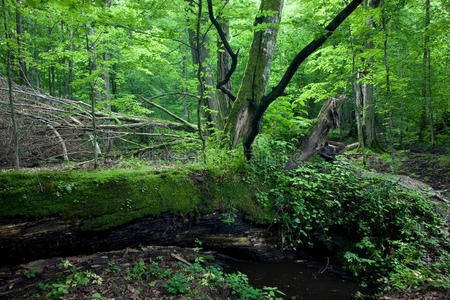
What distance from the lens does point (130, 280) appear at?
2.62 m

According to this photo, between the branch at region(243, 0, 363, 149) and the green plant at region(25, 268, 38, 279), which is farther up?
the branch at region(243, 0, 363, 149)

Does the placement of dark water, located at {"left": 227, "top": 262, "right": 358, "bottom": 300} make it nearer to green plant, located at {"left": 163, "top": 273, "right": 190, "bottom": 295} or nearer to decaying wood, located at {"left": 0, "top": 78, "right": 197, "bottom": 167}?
green plant, located at {"left": 163, "top": 273, "right": 190, "bottom": 295}

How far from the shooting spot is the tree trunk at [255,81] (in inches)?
193

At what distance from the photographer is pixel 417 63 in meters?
11.7

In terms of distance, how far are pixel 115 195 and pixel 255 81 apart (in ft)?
12.1

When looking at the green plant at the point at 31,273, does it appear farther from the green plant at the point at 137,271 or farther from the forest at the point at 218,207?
the green plant at the point at 137,271

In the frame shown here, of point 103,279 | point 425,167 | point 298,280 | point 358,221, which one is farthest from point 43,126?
point 425,167

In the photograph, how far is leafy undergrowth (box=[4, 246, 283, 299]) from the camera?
2.30 m

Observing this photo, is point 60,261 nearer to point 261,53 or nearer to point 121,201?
point 121,201

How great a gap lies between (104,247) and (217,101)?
4.34 metres

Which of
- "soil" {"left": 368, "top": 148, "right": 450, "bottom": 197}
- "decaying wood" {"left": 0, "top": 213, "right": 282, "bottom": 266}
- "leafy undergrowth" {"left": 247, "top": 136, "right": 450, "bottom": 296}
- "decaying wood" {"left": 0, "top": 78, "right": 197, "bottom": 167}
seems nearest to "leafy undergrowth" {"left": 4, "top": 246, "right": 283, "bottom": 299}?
"decaying wood" {"left": 0, "top": 213, "right": 282, "bottom": 266}

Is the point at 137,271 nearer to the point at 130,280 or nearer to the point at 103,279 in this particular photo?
the point at 130,280

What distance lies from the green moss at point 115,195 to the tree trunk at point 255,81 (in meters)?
1.36

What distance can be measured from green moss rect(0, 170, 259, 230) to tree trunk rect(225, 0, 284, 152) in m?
1.36
